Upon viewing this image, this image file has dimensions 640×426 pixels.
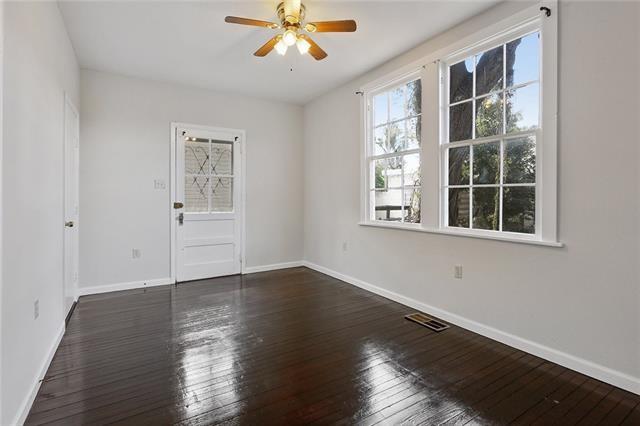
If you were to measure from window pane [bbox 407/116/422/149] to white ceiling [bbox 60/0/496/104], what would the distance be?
757 millimetres

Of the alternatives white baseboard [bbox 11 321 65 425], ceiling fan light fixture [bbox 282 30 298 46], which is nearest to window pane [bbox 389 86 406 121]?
ceiling fan light fixture [bbox 282 30 298 46]

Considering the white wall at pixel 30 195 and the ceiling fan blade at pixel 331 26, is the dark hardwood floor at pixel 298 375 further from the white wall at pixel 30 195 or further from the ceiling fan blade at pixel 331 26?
the ceiling fan blade at pixel 331 26

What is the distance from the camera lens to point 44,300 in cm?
233

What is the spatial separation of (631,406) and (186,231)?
4668mm

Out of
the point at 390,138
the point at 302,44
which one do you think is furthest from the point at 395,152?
the point at 302,44

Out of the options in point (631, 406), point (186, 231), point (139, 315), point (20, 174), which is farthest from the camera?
point (186, 231)

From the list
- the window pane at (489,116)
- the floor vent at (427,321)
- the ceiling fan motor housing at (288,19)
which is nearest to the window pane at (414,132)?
the window pane at (489,116)

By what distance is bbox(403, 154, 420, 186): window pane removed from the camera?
142 inches

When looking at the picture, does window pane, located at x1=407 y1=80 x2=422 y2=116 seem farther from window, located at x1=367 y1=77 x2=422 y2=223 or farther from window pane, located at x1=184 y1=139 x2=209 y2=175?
window pane, located at x1=184 y1=139 x2=209 y2=175

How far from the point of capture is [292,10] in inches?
98.5

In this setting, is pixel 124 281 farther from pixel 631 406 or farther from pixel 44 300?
pixel 631 406

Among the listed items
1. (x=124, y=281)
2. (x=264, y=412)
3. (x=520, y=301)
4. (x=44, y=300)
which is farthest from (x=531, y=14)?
(x=124, y=281)

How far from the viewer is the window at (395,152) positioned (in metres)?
3.63

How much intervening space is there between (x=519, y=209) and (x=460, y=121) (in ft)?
3.26
